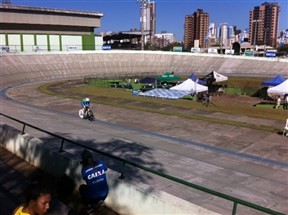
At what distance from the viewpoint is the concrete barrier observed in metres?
5.54

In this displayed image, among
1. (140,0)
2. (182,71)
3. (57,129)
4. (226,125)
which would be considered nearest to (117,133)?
(57,129)

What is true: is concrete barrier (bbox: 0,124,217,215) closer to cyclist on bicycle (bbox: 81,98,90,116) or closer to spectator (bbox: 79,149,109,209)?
spectator (bbox: 79,149,109,209)

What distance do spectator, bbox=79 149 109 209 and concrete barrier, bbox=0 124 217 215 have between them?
42 cm

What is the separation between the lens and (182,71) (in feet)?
197

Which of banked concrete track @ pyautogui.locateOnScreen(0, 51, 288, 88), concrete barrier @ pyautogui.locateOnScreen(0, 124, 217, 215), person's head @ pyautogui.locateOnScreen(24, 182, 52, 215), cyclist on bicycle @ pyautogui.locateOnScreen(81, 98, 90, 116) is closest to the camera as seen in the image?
person's head @ pyautogui.locateOnScreen(24, 182, 52, 215)

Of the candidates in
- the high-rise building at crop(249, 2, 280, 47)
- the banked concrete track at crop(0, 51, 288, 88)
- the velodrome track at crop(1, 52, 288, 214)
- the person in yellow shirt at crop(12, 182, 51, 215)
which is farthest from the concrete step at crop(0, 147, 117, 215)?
the high-rise building at crop(249, 2, 280, 47)

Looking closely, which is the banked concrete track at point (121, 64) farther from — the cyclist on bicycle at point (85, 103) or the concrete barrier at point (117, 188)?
the concrete barrier at point (117, 188)

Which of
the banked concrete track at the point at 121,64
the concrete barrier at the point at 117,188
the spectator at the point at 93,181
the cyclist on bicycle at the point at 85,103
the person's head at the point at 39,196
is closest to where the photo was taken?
the person's head at the point at 39,196

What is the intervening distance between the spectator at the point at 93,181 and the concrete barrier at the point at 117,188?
0.42 m

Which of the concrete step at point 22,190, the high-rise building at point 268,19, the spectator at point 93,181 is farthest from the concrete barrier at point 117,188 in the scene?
the high-rise building at point 268,19

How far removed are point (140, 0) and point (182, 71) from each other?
26128mm

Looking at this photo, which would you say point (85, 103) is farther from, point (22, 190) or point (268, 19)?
point (268, 19)

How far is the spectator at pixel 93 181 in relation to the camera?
5.97 metres

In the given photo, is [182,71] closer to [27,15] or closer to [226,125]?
[27,15]
